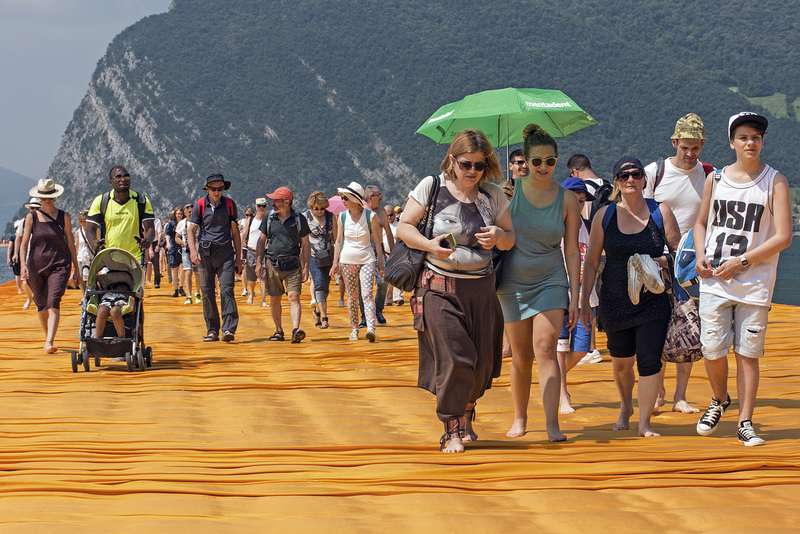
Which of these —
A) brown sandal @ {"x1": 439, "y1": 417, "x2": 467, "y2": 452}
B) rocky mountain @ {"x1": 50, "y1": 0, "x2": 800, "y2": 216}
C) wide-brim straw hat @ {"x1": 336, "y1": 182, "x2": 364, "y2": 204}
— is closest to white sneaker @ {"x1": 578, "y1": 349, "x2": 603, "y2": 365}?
wide-brim straw hat @ {"x1": 336, "y1": 182, "x2": 364, "y2": 204}

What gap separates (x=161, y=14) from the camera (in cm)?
16588

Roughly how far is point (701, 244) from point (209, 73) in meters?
152

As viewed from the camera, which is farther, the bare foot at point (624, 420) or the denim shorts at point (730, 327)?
the bare foot at point (624, 420)

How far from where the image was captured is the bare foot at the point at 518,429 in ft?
18.1

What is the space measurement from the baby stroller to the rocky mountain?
117 metres

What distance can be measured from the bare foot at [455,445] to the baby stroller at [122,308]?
14.4 feet

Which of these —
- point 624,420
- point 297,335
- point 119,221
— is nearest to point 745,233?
point 624,420

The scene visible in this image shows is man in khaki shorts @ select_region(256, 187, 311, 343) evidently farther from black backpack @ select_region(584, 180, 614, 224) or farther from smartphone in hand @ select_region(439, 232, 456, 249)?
smartphone in hand @ select_region(439, 232, 456, 249)

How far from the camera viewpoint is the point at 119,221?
910 cm

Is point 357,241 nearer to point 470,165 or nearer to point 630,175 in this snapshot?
point 630,175

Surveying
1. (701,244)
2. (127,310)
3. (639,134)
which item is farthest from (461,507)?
(639,134)

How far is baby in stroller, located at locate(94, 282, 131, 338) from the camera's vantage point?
28.0 ft

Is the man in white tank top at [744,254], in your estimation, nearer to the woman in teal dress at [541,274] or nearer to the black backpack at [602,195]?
the woman in teal dress at [541,274]

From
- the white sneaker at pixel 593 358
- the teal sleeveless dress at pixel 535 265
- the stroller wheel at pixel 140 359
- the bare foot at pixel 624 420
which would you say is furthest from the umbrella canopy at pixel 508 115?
the bare foot at pixel 624 420
